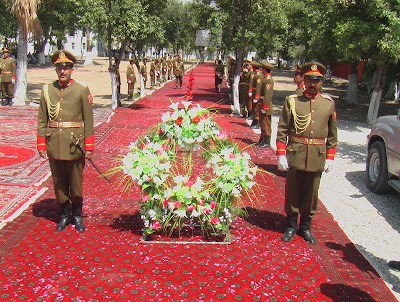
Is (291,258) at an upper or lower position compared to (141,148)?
lower

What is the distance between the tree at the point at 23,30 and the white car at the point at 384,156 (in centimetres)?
1142

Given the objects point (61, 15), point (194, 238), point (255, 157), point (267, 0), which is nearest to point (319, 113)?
point (194, 238)

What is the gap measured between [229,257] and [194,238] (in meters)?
0.61

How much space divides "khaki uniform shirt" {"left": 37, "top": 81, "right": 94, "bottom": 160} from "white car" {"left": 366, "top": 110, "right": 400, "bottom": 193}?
175 inches

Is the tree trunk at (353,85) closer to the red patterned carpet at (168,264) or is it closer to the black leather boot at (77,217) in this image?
the red patterned carpet at (168,264)

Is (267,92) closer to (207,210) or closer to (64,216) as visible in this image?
(207,210)

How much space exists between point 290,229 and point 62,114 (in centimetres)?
300

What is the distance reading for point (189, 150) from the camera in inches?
214

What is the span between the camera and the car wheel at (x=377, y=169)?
706 cm

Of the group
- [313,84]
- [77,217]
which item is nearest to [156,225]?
[77,217]

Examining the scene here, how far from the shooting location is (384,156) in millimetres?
7066

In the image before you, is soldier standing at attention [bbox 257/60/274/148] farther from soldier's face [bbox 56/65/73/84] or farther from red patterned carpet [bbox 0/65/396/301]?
soldier's face [bbox 56/65/73/84]

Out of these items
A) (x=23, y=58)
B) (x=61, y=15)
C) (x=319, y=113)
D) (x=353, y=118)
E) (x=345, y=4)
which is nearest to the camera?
(x=319, y=113)

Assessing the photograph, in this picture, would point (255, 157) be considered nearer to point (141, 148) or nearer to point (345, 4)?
point (141, 148)
